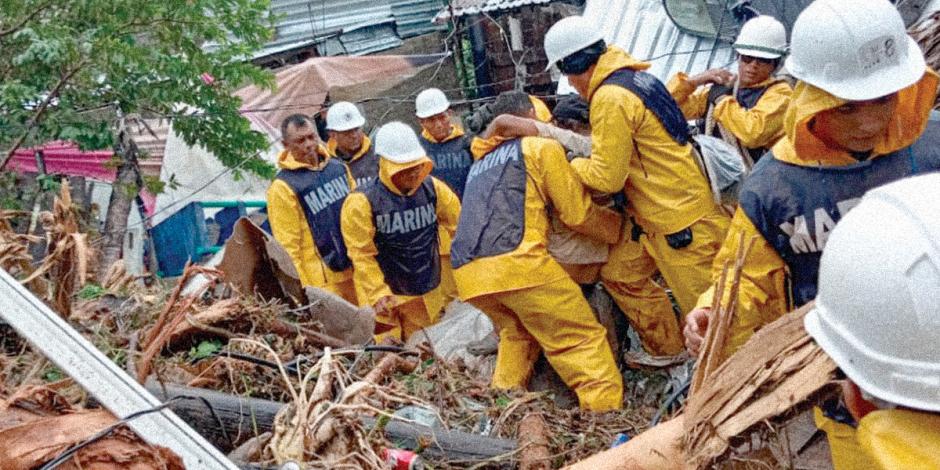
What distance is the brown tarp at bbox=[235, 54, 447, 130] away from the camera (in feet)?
42.7

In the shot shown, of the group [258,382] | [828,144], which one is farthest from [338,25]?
[828,144]

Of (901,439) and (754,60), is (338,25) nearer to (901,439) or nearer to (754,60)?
(754,60)

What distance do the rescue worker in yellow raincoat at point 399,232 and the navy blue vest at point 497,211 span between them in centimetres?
97

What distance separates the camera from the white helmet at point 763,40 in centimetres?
538

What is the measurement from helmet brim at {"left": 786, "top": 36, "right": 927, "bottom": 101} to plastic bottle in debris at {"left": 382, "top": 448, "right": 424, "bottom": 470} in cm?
155

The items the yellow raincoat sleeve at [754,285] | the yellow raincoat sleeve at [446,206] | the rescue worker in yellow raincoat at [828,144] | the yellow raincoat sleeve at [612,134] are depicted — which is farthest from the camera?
the yellow raincoat sleeve at [446,206]

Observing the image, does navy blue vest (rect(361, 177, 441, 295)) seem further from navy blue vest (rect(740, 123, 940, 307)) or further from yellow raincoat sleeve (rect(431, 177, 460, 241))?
navy blue vest (rect(740, 123, 940, 307))

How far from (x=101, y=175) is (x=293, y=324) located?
8.82 metres

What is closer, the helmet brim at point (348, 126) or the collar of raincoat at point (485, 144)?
the collar of raincoat at point (485, 144)

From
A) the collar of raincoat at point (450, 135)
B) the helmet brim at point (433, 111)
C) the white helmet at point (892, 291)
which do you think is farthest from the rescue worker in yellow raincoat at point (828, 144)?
the helmet brim at point (433, 111)

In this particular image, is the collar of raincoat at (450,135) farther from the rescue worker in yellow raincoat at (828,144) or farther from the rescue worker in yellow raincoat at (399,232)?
the rescue worker in yellow raincoat at (828,144)

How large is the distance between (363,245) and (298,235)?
0.73 metres

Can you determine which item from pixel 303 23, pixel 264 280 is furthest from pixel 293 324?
pixel 303 23

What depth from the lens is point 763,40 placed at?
5.40m
